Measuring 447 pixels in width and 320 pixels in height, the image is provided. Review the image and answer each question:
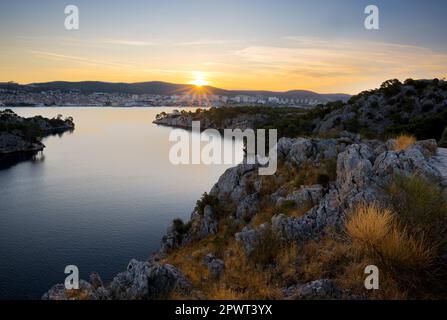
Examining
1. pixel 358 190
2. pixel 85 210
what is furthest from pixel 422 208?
pixel 85 210

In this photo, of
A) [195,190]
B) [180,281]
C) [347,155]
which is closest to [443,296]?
[180,281]

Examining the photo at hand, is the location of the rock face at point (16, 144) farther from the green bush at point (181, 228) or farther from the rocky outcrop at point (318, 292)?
the rocky outcrop at point (318, 292)

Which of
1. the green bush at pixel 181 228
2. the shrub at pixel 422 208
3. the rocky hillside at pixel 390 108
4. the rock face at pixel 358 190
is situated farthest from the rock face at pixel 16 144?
the shrub at pixel 422 208

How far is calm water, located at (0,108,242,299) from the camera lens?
1261 inches

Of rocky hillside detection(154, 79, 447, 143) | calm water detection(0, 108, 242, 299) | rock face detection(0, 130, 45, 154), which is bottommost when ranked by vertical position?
calm water detection(0, 108, 242, 299)

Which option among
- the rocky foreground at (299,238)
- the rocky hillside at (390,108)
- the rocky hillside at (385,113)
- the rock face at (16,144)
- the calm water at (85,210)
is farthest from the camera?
the rock face at (16,144)

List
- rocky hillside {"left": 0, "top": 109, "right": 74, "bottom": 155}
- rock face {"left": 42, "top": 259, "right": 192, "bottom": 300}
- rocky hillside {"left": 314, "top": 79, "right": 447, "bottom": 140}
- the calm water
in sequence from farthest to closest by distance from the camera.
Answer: rocky hillside {"left": 0, "top": 109, "right": 74, "bottom": 155}
rocky hillside {"left": 314, "top": 79, "right": 447, "bottom": 140}
the calm water
rock face {"left": 42, "top": 259, "right": 192, "bottom": 300}

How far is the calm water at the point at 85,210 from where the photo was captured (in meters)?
32.0

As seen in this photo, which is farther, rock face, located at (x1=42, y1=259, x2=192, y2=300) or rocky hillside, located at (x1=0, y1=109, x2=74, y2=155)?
rocky hillside, located at (x1=0, y1=109, x2=74, y2=155)

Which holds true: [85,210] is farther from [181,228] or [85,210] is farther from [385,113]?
[385,113]

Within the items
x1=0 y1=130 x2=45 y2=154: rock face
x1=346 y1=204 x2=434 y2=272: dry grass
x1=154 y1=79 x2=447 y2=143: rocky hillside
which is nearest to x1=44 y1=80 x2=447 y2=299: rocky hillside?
x1=346 y1=204 x2=434 y2=272: dry grass

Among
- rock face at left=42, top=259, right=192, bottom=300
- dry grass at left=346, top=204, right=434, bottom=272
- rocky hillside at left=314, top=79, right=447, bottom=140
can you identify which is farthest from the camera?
rocky hillside at left=314, top=79, right=447, bottom=140

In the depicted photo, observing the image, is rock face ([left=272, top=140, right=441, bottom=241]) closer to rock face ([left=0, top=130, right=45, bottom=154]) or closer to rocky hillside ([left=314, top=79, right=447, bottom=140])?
rocky hillside ([left=314, top=79, right=447, bottom=140])

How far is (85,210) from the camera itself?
46656 millimetres
